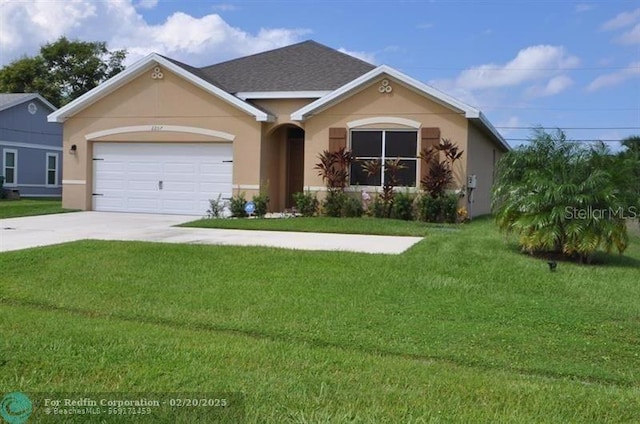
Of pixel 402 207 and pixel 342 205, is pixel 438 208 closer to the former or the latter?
pixel 402 207

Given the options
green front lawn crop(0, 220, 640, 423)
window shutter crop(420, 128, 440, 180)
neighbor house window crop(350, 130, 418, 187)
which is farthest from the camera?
neighbor house window crop(350, 130, 418, 187)

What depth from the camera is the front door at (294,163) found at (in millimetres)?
18828

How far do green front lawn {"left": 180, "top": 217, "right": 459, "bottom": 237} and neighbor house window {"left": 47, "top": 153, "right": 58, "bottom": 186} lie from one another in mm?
18198

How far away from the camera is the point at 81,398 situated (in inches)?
152

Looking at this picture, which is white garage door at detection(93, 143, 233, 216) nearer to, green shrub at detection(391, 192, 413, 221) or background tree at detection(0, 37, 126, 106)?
green shrub at detection(391, 192, 413, 221)

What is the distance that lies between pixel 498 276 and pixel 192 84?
12306mm

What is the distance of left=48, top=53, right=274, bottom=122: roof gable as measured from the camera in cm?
1705

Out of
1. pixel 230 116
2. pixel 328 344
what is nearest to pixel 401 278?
pixel 328 344

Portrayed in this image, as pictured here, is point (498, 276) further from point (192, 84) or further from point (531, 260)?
point (192, 84)

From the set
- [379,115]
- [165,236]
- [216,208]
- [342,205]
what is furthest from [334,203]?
[165,236]

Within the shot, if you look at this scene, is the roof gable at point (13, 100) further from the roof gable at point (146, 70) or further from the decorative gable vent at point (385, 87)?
the decorative gable vent at point (385, 87)

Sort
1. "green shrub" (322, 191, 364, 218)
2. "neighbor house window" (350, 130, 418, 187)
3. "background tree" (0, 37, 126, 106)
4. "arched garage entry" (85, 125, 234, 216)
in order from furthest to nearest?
"background tree" (0, 37, 126, 106), "arched garage entry" (85, 125, 234, 216), "neighbor house window" (350, 130, 418, 187), "green shrub" (322, 191, 364, 218)

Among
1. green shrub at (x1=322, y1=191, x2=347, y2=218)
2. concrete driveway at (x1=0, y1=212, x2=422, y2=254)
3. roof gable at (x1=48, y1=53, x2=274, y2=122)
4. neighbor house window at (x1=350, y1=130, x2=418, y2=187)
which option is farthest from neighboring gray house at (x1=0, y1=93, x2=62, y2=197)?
neighbor house window at (x1=350, y1=130, x2=418, y2=187)

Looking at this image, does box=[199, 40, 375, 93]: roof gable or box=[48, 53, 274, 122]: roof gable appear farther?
box=[199, 40, 375, 93]: roof gable
